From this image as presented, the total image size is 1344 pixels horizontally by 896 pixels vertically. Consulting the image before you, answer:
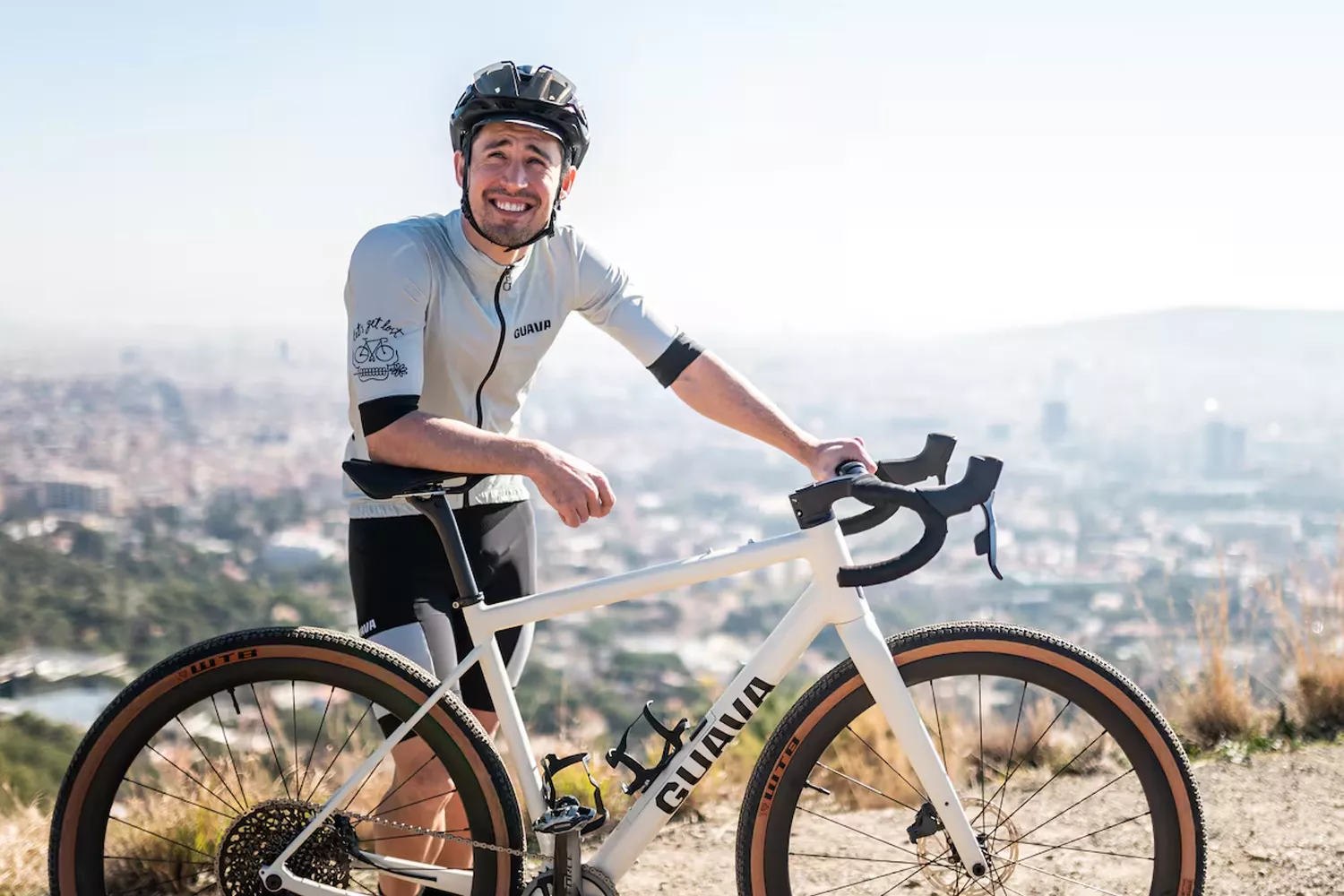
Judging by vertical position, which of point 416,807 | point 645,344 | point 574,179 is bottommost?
point 416,807

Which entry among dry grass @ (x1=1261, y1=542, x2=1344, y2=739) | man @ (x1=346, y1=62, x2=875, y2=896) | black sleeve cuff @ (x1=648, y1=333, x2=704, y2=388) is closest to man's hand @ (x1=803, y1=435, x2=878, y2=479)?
man @ (x1=346, y1=62, x2=875, y2=896)

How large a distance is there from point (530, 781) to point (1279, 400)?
339 ft

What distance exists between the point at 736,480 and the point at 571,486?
62.6 m

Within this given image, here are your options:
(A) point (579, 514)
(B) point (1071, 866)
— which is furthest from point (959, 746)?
(A) point (579, 514)

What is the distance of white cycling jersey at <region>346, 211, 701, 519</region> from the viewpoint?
2.42m

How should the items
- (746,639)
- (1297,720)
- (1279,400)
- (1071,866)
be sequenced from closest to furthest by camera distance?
1. (1071,866)
2. (1297,720)
3. (746,639)
4. (1279,400)

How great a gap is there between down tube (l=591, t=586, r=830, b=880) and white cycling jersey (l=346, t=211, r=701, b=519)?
0.85 m

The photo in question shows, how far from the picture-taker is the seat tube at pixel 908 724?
238 cm

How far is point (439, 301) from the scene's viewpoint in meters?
2.63

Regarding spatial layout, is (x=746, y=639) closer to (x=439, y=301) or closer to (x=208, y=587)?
(x=208, y=587)

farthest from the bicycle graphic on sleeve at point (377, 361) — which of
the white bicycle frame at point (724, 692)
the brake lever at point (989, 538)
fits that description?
the brake lever at point (989, 538)

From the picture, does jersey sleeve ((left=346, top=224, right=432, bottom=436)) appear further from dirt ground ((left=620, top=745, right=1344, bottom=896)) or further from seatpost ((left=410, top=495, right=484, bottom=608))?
dirt ground ((left=620, top=745, right=1344, bottom=896))

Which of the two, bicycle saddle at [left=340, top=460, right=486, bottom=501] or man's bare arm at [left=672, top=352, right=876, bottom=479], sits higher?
man's bare arm at [left=672, top=352, right=876, bottom=479]

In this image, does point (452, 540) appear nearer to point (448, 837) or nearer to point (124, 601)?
point (448, 837)
